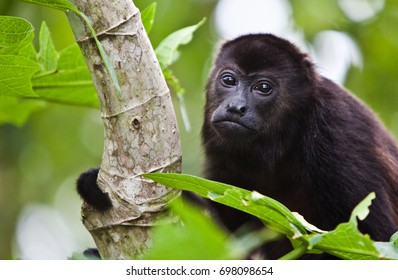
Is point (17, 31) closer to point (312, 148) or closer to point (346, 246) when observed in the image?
point (346, 246)

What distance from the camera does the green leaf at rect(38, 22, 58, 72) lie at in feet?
12.0

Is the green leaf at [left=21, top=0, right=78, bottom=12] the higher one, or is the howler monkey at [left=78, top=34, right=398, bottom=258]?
the green leaf at [left=21, top=0, right=78, bottom=12]

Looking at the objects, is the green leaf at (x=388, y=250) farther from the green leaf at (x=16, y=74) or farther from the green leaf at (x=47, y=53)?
the green leaf at (x=47, y=53)

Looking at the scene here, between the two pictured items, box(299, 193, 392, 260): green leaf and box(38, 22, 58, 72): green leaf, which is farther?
box(38, 22, 58, 72): green leaf

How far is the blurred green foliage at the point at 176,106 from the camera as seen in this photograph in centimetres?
741

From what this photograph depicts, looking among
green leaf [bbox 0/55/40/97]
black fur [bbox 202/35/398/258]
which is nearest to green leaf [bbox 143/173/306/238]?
green leaf [bbox 0/55/40/97]

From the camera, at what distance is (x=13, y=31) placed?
272cm

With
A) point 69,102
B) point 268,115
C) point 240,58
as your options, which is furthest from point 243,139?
point 69,102

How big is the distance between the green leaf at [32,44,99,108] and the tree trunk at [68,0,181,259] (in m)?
0.79

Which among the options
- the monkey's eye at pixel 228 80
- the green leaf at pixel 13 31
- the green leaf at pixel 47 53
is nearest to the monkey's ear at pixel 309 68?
the monkey's eye at pixel 228 80

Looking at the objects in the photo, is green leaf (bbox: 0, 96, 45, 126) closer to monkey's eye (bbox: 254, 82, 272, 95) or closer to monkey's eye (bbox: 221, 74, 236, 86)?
monkey's eye (bbox: 221, 74, 236, 86)

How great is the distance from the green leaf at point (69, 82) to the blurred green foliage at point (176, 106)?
2.75 metres

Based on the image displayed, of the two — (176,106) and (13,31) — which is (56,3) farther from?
(176,106)

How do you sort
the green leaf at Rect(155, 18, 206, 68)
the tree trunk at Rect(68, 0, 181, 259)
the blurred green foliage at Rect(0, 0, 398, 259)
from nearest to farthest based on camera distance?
the tree trunk at Rect(68, 0, 181, 259) → the green leaf at Rect(155, 18, 206, 68) → the blurred green foliage at Rect(0, 0, 398, 259)
